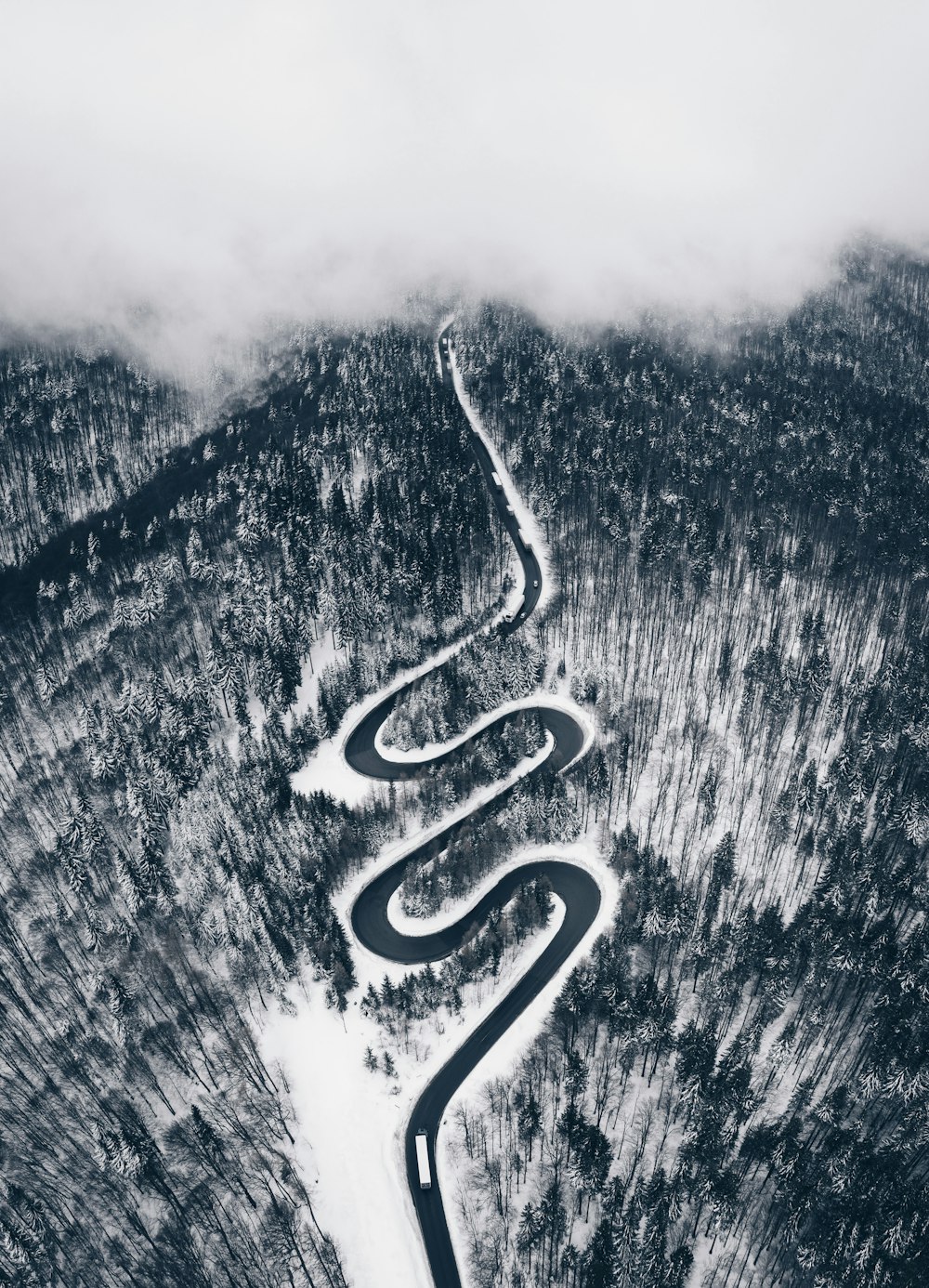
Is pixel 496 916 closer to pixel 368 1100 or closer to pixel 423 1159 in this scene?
pixel 368 1100

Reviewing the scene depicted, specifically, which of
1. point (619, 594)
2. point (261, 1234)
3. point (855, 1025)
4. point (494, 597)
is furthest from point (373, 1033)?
point (619, 594)

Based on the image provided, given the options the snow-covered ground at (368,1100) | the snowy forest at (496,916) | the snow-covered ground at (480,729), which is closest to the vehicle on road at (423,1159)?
the snow-covered ground at (368,1100)

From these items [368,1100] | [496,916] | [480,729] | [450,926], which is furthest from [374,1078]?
[480,729]

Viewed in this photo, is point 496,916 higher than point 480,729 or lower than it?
lower

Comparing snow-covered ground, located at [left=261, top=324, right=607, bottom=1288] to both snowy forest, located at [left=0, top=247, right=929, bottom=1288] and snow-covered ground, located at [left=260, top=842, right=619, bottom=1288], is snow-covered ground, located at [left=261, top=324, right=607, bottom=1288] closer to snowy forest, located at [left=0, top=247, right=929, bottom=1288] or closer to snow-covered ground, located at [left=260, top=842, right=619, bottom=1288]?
snow-covered ground, located at [left=260, top=842, right=619, bottom=1288]

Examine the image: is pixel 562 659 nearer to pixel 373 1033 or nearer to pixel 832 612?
pixel 832 612

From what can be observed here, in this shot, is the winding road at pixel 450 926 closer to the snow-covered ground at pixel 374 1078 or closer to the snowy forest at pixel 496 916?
the snow-covered ground at pixel 374 1078
